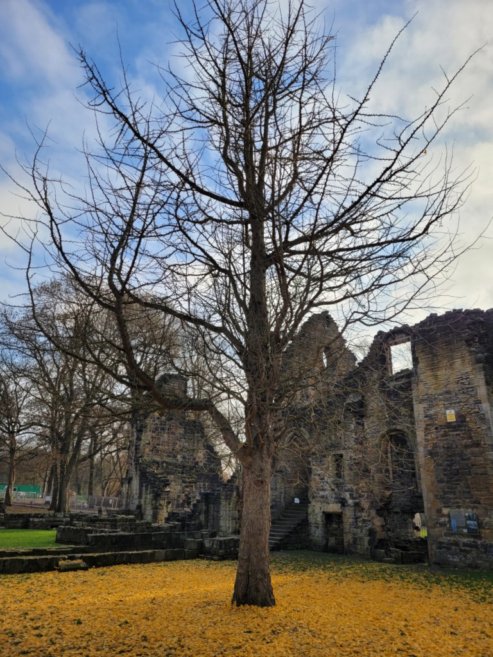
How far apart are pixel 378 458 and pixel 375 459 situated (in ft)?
0.70

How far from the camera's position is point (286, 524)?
17.9m

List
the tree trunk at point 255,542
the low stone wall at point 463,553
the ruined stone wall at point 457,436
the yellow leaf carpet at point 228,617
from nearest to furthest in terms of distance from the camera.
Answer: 1. the yellow leaf carpet at point 228,617
2. the tree trunk at point 255,542
3. the low stone wall at point 463,553
4. the ruined stone wall at point 457,436

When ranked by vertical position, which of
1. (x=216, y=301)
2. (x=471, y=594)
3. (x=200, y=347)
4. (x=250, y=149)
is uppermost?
(x=250, y=149)

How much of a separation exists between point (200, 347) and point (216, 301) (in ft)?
2.77

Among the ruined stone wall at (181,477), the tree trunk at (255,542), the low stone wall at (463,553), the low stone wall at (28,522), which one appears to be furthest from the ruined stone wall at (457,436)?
the low stone wall at (28,522)

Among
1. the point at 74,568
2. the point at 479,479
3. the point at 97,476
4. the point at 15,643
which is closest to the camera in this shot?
the point at 15,643

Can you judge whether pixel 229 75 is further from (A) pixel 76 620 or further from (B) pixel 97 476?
(B) pixel 97 476

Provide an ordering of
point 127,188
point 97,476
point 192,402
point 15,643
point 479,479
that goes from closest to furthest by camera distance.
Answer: point 15,643, point 127,188, point 192,402, point 479,479, point 97,476

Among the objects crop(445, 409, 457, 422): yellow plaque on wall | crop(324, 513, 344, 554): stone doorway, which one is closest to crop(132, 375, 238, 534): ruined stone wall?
crop(324, 513, 344, 554): stone doorway

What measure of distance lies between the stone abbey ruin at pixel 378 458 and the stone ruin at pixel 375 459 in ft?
0.12

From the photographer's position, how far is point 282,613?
5660 millimetres

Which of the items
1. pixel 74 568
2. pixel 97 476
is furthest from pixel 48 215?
pixel 97 476

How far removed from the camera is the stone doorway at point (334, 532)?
16.2 m

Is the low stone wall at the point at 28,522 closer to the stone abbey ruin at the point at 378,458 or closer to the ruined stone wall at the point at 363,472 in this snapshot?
the stone abbey ruin at the point at 378,458
